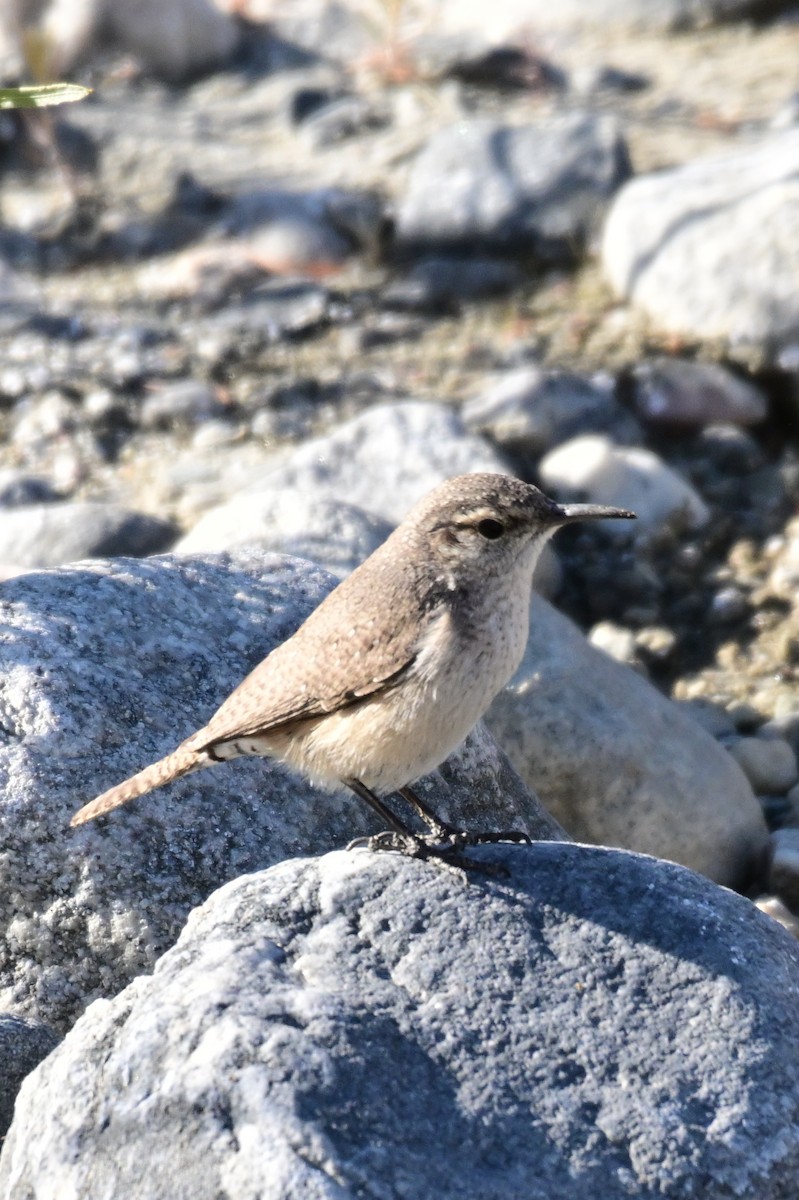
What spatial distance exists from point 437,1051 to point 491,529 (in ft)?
5.73

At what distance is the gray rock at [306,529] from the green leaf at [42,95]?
2.07 m

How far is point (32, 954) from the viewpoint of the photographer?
479 cm

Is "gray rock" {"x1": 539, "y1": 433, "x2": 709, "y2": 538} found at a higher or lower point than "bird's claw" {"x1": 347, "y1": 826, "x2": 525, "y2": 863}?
lower

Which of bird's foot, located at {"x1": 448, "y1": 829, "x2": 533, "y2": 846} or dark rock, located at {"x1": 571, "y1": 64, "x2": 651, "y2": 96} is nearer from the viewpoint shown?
bird's foot, located at {"x1": 448, "y1": 829, "x2": 533, "y2": 846}

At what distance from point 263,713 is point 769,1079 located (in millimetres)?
1798

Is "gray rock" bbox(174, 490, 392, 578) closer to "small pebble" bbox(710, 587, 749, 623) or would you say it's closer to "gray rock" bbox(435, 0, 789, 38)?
"small pebble" bbox(710, 587, 749, 623)

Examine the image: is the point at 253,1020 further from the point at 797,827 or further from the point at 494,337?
the point at 494,337

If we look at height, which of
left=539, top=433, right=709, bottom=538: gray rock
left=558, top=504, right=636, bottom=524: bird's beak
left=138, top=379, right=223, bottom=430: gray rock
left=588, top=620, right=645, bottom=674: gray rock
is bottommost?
left=588, top=620, right=645, bottom=674: gray rock

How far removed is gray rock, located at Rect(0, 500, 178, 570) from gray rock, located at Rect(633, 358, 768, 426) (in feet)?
10.3

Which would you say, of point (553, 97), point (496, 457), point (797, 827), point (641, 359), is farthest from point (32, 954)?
point (553, 97)

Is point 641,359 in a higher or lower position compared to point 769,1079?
lower

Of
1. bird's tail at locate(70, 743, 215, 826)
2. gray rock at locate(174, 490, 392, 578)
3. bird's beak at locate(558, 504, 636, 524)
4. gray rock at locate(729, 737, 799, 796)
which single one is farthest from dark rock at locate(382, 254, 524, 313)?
bird's tail at locate(70, 743, 215, 826)

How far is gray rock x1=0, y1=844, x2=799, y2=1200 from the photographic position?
343 centimetres

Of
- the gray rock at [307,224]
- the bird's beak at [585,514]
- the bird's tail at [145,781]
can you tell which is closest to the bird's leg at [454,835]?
the bird's tail at [145,781]
